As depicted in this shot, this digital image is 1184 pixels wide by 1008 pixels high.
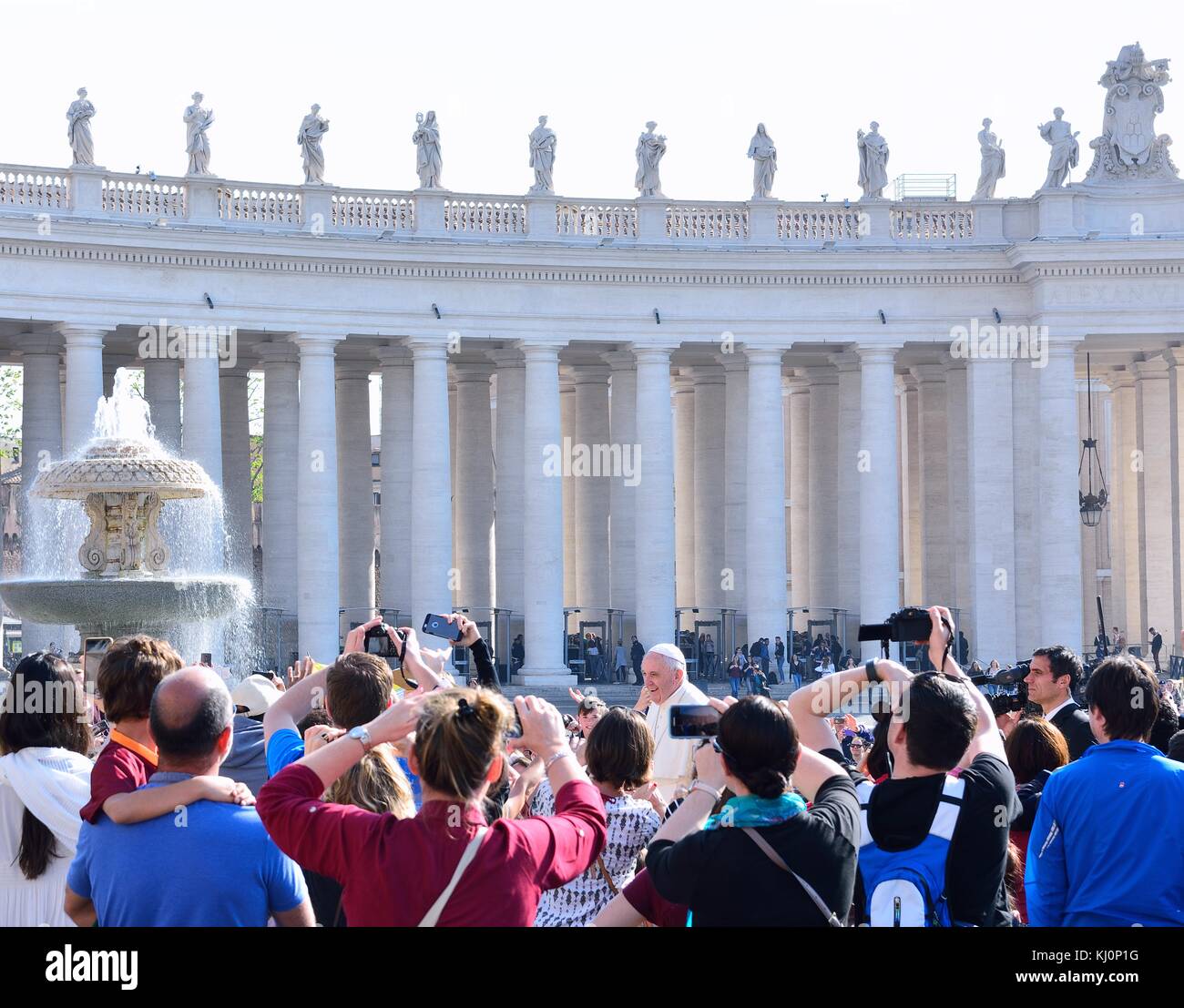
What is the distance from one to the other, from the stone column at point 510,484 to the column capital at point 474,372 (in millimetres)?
2337

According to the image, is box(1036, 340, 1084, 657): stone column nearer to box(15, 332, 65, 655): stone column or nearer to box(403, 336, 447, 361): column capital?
box(403, 336, 447, 361): column capital

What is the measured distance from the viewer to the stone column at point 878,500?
258 ft

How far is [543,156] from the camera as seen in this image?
77.8 meters

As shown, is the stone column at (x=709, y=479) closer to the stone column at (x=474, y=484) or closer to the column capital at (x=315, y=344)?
the stone column at (x=474, y=484)

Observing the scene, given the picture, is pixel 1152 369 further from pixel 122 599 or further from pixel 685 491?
pixel 122 599

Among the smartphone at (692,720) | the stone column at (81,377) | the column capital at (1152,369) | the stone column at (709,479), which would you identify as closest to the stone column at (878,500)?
the stone column at (709,479)

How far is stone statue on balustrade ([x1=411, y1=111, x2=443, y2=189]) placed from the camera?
Answer: 7681 centimetres

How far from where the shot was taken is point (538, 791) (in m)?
14.9

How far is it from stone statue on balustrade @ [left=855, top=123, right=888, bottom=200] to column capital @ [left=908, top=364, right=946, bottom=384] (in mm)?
12747

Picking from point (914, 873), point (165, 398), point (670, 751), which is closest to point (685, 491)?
point (165, 398)

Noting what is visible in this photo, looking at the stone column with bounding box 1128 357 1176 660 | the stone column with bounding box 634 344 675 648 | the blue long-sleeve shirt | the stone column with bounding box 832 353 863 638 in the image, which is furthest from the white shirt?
the stone column with bounding box 1128 357 1176 660

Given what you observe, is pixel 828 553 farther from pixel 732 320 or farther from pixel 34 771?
pixel 34 771

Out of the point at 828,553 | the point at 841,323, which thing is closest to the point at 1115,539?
Result: the point at 828,553
